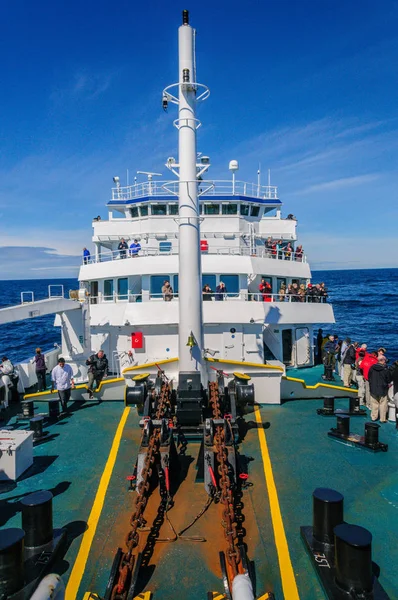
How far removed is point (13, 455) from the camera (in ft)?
24.5

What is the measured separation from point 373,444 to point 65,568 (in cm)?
618

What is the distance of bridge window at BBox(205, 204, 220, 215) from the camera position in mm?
18172

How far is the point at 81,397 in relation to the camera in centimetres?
1234

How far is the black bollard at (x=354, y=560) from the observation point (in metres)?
4.45

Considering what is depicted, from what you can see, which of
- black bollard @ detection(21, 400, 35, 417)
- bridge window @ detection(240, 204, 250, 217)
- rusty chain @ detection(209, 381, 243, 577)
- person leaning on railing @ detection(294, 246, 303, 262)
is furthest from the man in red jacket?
bridge window @ detection(240, 204, 250, 217)

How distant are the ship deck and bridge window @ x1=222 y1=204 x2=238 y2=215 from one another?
33.4 ft

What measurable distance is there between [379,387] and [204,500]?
5.43 m

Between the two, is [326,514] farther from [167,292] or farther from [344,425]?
Result: [167,292]

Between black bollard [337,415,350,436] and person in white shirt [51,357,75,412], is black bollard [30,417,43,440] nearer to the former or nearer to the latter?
person in white shirt [51,357,75,412]

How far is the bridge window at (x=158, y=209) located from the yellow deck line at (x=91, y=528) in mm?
11112

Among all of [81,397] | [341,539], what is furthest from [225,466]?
[81,397]

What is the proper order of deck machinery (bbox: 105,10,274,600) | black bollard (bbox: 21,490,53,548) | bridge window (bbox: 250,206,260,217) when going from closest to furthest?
black bollard (bbox: 21,490,53,548)
deck machinery (bbox: 105,10,274,600)
bridge window (bbox: 250,206,260,217)

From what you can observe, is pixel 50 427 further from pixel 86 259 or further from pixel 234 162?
pixel 234 162

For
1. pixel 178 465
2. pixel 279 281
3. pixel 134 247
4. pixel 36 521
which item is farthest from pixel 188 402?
pixel 279 281
